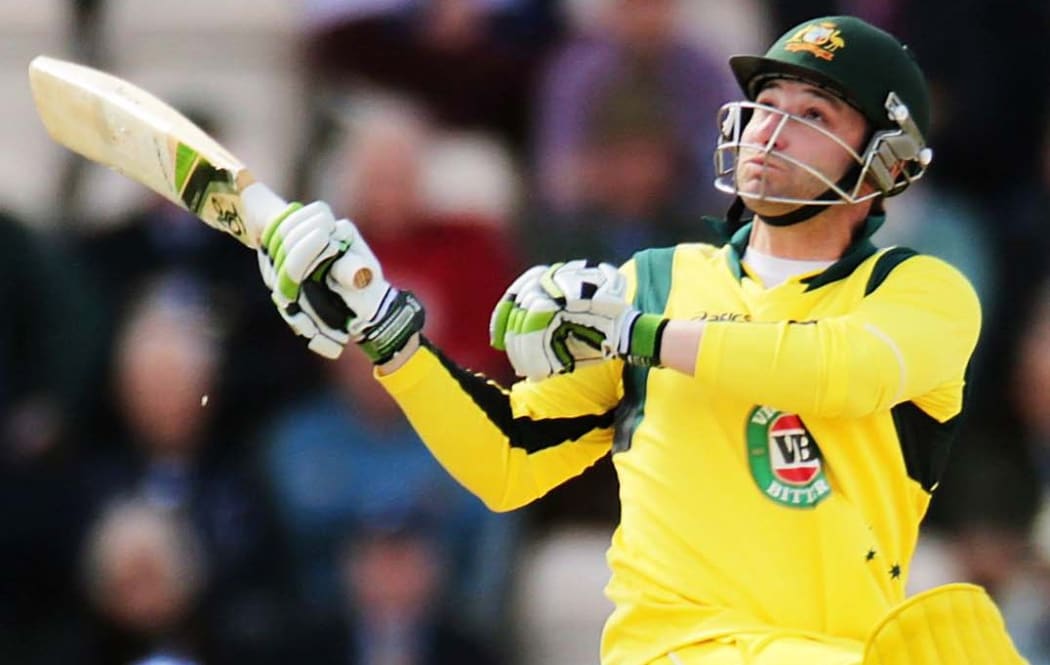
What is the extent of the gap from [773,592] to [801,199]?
26.1 inches

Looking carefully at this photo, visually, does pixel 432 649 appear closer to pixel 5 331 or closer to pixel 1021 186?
pixel 5 331

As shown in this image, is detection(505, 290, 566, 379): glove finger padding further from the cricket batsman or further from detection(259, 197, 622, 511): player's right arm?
detection(259, 197, 622, 511): player's right arm

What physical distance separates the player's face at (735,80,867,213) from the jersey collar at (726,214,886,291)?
12 cm

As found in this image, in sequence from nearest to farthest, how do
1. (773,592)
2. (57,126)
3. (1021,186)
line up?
(773,592) → (57,126) → (1021,186)

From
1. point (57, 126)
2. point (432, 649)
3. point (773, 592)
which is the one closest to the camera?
Result: point (773, 592)

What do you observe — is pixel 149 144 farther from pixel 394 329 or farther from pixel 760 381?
pixel 760 381

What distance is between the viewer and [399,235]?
6238 millimetres

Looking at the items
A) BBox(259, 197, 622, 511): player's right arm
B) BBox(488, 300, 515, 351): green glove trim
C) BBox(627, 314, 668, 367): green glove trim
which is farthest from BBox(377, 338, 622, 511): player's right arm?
BBox(627, 314, 668, 367): green glove trim

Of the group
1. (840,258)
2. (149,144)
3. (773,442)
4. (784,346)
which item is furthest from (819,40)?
(149,144)

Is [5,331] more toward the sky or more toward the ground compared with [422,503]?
more toward the sky

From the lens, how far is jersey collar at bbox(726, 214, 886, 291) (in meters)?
3.52

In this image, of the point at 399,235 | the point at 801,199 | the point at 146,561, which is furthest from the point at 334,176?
the point at 801,199

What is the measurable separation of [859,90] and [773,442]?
621 millimetres

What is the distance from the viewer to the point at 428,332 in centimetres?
619
